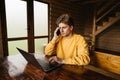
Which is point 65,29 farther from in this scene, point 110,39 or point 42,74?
point 110,39

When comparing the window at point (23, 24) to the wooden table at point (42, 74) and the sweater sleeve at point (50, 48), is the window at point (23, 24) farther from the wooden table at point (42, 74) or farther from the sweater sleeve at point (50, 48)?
the wooden table at point (42, 74)

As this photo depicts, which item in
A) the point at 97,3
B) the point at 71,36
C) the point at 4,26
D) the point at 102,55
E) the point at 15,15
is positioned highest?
the point at 97,3

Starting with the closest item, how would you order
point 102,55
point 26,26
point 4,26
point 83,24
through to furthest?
point 102,55 → point 4,26 → point 26,26 → point 83,24

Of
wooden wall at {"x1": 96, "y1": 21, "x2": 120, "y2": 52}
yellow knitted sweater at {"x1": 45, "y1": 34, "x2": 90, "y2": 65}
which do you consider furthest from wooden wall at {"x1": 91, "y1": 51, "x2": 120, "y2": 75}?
wooden wall at {"x1": 96, "y1": 21, "x2": 120, "y2": 52}

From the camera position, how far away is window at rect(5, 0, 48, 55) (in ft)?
10.0

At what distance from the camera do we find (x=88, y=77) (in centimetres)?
88

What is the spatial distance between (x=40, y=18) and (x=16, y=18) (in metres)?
0.84

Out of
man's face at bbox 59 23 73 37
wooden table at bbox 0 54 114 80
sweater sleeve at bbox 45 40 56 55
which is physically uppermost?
man's face at bbox 59 23 73 37

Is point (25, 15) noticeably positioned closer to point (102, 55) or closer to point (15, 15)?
point (15, 15)

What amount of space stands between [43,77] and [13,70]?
0.31m

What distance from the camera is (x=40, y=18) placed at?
378 cm

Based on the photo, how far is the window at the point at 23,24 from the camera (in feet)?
10.0

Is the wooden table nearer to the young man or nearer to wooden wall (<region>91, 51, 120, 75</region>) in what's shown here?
the young man

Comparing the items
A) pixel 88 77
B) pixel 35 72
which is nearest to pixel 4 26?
pixel 35 72
